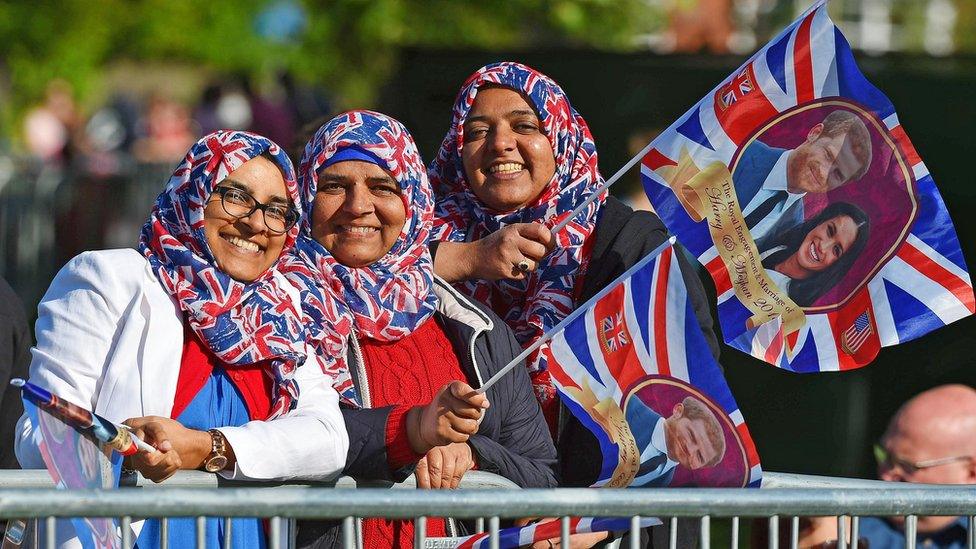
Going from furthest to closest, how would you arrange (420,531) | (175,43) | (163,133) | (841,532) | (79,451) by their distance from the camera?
(175,43), (163,133), (841,532), (79,451), (420,531)

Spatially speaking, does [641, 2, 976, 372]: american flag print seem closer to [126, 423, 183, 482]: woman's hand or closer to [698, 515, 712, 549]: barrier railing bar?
[698, 515, 712, 549]: barrier railing bar

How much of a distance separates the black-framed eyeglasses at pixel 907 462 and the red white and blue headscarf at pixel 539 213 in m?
2.05

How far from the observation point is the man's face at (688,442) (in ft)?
14.3

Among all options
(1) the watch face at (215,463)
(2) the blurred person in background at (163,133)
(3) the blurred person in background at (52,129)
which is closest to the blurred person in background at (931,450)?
(1) the watch face at (215,463)

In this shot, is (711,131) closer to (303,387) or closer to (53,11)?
(303,387)

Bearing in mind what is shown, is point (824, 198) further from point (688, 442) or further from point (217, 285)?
point (217, 285)

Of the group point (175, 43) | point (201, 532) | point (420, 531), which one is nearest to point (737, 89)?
point (420, 531)

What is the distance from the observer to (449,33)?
17094mm

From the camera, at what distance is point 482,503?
12.2ft

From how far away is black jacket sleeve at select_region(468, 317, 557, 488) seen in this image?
479 cm

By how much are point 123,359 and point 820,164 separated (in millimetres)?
1778

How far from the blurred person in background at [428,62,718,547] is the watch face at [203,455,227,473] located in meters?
1.10

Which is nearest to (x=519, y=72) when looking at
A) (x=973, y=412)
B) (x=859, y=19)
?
(x=973, y=412)

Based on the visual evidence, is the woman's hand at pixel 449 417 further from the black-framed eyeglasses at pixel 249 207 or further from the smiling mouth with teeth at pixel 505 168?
the smiling mouth with teeth at pixel 505 168
